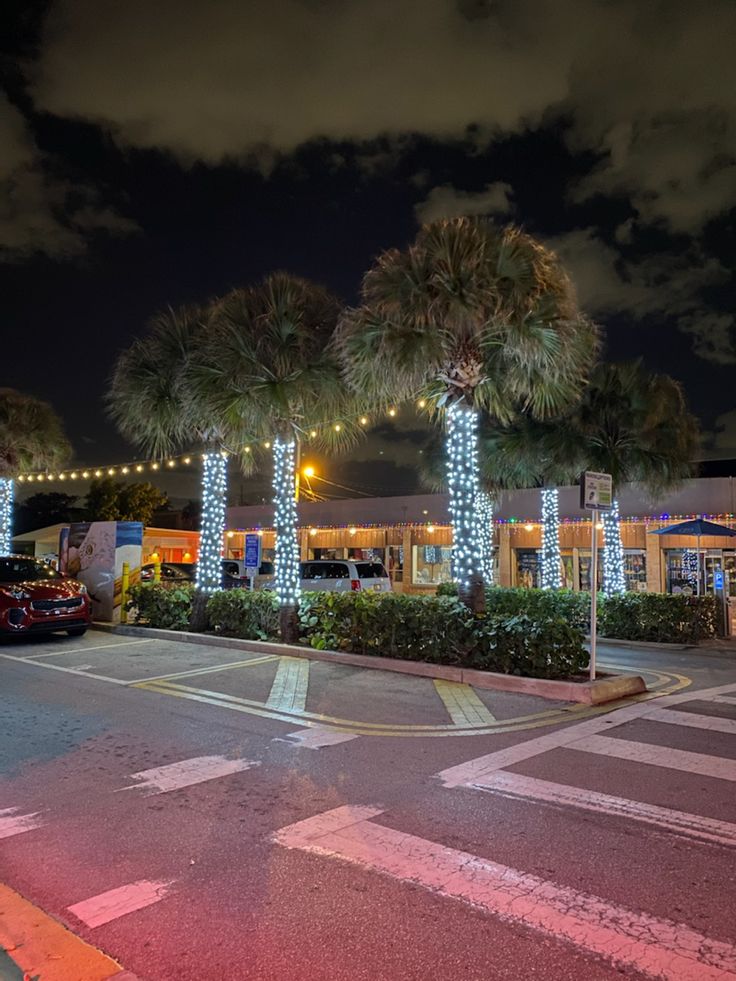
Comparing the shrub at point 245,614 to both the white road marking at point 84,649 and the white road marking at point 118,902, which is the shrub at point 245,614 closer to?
the white road marking at point 84,649

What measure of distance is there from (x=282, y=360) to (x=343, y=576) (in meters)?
9.26

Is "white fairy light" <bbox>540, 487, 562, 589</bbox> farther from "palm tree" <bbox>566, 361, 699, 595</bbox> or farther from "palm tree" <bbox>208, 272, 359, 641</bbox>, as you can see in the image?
"palm tree" <bbox>208, 272, 359, 641</bbox>

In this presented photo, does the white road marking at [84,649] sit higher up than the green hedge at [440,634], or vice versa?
the green hedge at [440,634]

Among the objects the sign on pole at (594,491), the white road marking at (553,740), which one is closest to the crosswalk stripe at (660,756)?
the white road marking at (553,740)

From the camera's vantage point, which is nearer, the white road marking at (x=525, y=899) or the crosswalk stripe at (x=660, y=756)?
the white road marking at (x=525, y=899)

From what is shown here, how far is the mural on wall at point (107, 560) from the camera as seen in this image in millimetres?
18781

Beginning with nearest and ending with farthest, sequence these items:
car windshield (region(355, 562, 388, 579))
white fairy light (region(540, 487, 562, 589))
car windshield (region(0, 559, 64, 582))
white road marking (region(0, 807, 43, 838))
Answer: white road marking (region(0, 807, 43, 838)) < car windshield (region(0, 559, 64, 582)) < white fairy light (region(540, 487, 562, 589)) < car windshield (region(355, 562, 388, 579))

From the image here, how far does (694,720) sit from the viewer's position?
27.0ft

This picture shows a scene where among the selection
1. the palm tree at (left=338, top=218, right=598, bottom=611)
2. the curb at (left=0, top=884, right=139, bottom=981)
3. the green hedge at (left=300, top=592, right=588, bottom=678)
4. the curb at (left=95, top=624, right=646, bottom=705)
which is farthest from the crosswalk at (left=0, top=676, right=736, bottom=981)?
the palm tree at (left=338, top=218, right=598, bottom=611)

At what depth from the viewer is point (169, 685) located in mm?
10664

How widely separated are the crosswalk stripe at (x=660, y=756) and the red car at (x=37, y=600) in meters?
11.7

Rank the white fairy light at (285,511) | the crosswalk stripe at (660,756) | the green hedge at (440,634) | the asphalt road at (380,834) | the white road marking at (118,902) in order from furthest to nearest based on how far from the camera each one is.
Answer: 1. the white fairy light at (285,511)
2. the green hedge at (440,634)
3. the crosswalk stripe at (660,756)
4. the white road marking at (118,902)
5. the asphalt road at (380,834)

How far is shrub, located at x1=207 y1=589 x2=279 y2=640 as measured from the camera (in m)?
14.8

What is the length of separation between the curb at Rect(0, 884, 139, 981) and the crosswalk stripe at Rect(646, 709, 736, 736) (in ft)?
21.1
